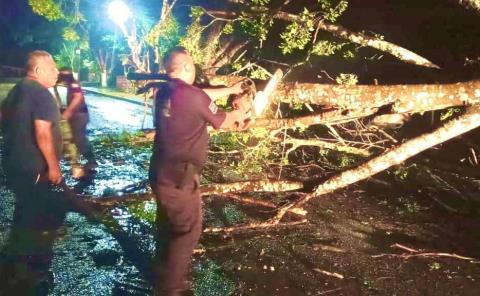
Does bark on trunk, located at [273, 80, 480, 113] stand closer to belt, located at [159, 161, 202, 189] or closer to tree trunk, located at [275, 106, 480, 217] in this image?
→ tree trunk, located at [275, 106, 480, 217]

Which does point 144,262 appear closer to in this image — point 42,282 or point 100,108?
point 42,282

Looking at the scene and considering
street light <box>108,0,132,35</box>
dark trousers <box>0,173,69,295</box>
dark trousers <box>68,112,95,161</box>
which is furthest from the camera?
street light <box>108,0,132,35</box>

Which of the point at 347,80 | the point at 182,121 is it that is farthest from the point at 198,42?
the point at 182,121

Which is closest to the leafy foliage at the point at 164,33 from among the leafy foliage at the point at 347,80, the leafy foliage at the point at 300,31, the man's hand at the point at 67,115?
the man's hand at the point at 67,115

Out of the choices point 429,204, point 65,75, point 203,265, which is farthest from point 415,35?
point 65,75

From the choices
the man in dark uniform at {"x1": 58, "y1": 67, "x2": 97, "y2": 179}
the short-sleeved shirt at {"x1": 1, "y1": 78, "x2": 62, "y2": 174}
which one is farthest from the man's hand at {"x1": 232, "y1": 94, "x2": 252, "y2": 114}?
the man in dark uniform at {"x1": 58, "y1": 67, "x2": 97, "y2": 179}

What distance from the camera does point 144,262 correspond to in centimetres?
380

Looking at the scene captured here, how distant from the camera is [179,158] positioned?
2.77 m

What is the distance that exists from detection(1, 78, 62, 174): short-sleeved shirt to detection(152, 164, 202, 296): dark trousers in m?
1.03

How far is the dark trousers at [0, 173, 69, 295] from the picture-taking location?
3.14m

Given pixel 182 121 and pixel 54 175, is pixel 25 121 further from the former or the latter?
pixel 182 121

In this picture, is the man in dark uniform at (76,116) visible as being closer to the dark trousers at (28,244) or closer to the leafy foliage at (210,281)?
the dark trousers at (28,244)

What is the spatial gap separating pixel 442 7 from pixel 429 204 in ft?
9.96

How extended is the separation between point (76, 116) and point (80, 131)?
1.09 feet
